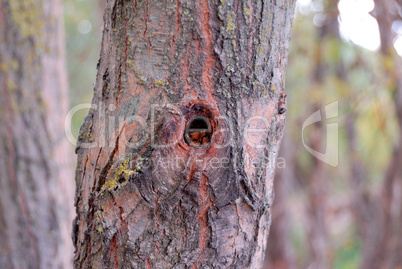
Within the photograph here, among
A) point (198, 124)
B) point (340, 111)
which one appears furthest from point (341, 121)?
point (198, 124)

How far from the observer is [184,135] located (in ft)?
2.44

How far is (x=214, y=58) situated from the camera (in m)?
0.74

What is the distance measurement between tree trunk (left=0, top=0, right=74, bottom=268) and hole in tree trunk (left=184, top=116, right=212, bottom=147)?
1.38m

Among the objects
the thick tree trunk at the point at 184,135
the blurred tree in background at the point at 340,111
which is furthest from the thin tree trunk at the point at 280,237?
the thick tree trunk at the point at 184,135

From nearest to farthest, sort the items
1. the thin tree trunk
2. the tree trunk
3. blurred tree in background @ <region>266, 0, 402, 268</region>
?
the tree trunk → blurred tree in background @ <region>266, 0, 402, 268</region> → the thin tree trunk

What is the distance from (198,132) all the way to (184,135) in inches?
1.4

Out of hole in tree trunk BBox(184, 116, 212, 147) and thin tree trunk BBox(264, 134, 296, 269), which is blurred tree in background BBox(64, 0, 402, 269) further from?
hole in tree trunk BBox(184, 116, 212, 147)

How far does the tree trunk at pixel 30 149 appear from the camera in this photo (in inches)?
72.9

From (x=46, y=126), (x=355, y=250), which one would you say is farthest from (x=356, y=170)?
(x=46, y=126)

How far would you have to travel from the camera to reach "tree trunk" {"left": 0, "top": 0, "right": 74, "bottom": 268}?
6.07ft

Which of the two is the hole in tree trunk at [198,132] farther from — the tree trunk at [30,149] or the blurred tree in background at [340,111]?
the blurred tree in background at [340,111]

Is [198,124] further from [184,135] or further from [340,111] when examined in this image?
[340,111]

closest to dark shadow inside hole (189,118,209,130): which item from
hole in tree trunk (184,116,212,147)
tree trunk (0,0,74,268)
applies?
hole in tree trunk (184,116,212,147)

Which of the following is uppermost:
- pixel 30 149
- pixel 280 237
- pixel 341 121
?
pixel 341 121
